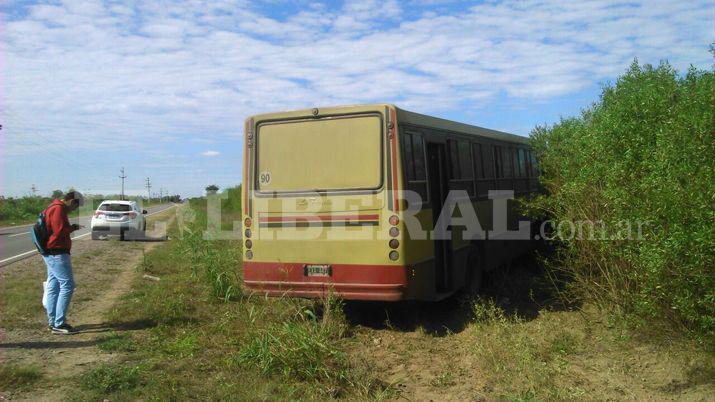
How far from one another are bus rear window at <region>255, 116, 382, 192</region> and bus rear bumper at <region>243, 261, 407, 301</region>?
1.08 meters

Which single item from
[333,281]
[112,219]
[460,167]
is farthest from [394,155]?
[112,219]

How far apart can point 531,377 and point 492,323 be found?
5.63ft

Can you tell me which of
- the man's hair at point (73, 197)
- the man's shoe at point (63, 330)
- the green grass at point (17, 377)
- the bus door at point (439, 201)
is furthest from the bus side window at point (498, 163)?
the green grass at point (17, 377)

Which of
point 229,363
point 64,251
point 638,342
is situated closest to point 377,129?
point 229,363

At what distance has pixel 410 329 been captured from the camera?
8.85 m

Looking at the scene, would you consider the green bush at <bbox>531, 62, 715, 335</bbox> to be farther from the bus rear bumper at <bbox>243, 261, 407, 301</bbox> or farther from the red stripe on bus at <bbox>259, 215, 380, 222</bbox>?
the red stripe on bus at <bbox>259, 215, 380, 222</bbox>

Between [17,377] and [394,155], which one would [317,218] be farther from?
[17,377]

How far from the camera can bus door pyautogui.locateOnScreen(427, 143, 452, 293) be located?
9102 millimetres

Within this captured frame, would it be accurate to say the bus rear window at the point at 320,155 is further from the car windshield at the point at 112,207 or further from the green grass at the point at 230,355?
the car windshield at the point at 112,207

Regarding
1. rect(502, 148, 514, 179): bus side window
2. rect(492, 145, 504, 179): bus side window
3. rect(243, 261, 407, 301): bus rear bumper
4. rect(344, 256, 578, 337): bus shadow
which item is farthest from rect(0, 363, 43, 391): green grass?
rect(502, 148, 514, 179): bus side window

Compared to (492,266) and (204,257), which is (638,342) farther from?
(204,257)

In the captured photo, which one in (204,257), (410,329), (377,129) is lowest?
(410,329)

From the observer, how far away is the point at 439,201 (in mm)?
9203

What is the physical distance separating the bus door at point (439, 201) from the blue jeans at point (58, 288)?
505 centimetres
